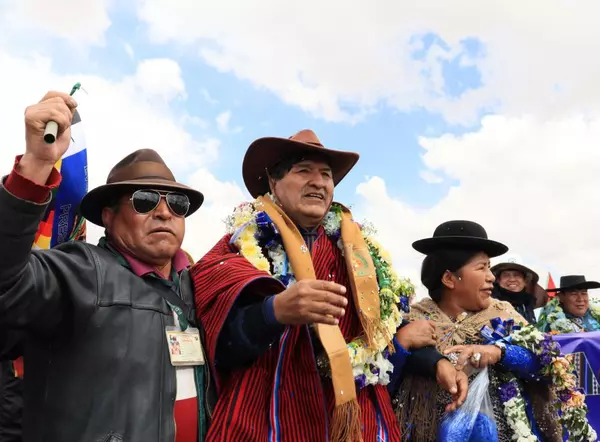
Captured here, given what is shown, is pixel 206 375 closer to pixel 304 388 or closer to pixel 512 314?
pixel 304 388

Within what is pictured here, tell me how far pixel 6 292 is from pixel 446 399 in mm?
2561

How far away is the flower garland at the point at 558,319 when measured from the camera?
738 cm

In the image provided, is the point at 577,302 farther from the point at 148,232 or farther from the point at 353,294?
the point at 148,232

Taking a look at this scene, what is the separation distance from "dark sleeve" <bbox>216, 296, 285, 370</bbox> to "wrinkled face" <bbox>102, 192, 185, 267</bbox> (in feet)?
1.41

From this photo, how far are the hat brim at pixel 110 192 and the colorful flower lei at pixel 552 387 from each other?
2.17 metres

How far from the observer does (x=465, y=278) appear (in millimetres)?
3695

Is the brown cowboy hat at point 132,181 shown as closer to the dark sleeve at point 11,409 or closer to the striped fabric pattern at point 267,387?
the striped fabric pattern at point 267,387

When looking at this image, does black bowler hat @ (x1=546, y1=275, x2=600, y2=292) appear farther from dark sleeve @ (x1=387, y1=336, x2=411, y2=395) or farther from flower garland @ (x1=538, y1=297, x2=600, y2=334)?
dark sleeve @ (x1=387, y1=336, x2=411, y2=395)

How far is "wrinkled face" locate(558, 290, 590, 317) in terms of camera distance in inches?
311

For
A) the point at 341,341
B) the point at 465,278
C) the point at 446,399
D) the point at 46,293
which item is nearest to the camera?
the point at 46,293

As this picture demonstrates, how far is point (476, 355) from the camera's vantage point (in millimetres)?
3277

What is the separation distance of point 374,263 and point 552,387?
144cm

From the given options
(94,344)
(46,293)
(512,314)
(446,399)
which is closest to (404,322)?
(446,399)

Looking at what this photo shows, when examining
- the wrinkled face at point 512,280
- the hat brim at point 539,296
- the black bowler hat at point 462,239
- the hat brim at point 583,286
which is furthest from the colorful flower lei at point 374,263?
the hat brim at point 583,286
